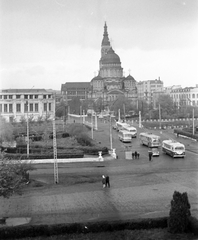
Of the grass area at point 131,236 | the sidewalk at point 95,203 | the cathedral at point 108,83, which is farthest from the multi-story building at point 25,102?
the grass area at point 131,236

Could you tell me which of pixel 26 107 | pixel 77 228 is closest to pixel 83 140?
pixel 77 228

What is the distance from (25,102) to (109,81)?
124ft

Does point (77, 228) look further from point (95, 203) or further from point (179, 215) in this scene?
point (95, 203)

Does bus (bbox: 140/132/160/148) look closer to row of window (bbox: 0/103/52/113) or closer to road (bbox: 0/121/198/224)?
road (bbox: 0/121/198/224)

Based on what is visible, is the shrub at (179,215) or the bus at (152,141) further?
the bus at (152,141)

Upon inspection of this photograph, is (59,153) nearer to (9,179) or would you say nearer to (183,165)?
(183,165)

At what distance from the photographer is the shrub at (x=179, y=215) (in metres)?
8.29

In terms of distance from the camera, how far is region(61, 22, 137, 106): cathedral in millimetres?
82438

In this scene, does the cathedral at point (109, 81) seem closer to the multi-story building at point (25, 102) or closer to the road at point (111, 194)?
the multi-story building at point (25, 102)

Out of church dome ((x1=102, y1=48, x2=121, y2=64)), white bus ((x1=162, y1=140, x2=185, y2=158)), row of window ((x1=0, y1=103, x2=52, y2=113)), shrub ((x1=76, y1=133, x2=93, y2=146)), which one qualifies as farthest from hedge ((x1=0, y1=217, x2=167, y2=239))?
church dome ((x1=102, y1=48, x2=121, y2=64))

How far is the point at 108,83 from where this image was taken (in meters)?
84.7

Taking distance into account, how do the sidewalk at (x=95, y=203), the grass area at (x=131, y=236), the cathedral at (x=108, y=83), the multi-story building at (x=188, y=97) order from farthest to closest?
the cathedral at (x=108, y=83) → the multi-story building at (x=188, y=97) → the sidewalk at (x=95, y=203) → the grass area at (x=131, y=236)

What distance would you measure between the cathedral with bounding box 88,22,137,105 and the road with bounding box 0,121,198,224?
64.0 m

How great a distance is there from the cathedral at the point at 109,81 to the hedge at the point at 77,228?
73.0 metres
